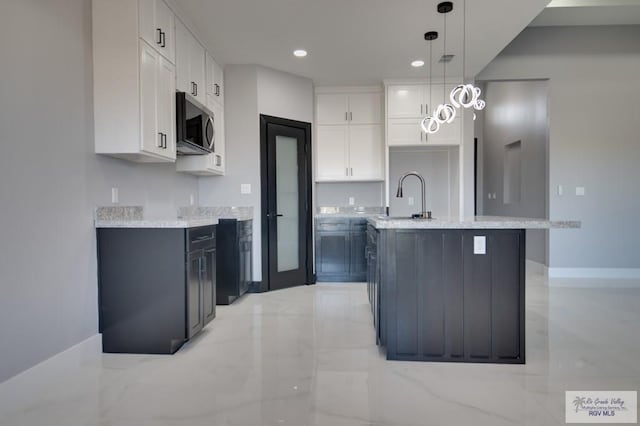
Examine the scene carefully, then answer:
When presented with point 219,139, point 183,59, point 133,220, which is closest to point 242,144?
point 219,139

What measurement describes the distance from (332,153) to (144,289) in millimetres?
3398

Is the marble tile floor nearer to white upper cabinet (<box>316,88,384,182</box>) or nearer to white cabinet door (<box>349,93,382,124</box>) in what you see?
white upper cabinet (<box>316,88,384,182</box>)

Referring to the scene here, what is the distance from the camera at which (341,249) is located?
5145mm

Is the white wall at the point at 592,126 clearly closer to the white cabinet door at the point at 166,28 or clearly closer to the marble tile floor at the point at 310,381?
the marble tile floor at the point at 310,381

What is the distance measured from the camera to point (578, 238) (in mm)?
5148

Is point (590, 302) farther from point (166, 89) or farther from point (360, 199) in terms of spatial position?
point (166, 89)

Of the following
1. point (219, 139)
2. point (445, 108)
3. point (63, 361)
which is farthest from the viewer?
point (219, 139)

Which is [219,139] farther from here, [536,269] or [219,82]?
[536,269]

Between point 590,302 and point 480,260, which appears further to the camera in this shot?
point 590,302

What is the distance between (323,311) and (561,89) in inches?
172

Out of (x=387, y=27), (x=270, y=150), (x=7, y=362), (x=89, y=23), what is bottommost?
(x=7, y=362)

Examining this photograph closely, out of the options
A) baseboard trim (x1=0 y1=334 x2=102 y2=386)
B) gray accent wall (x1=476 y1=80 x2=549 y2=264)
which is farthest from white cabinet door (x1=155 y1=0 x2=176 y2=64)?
gray accent wall (x1=476 y1=80 x2=549 y2=264)

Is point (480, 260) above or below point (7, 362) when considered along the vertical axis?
above

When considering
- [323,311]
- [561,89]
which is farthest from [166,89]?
[561,89]
